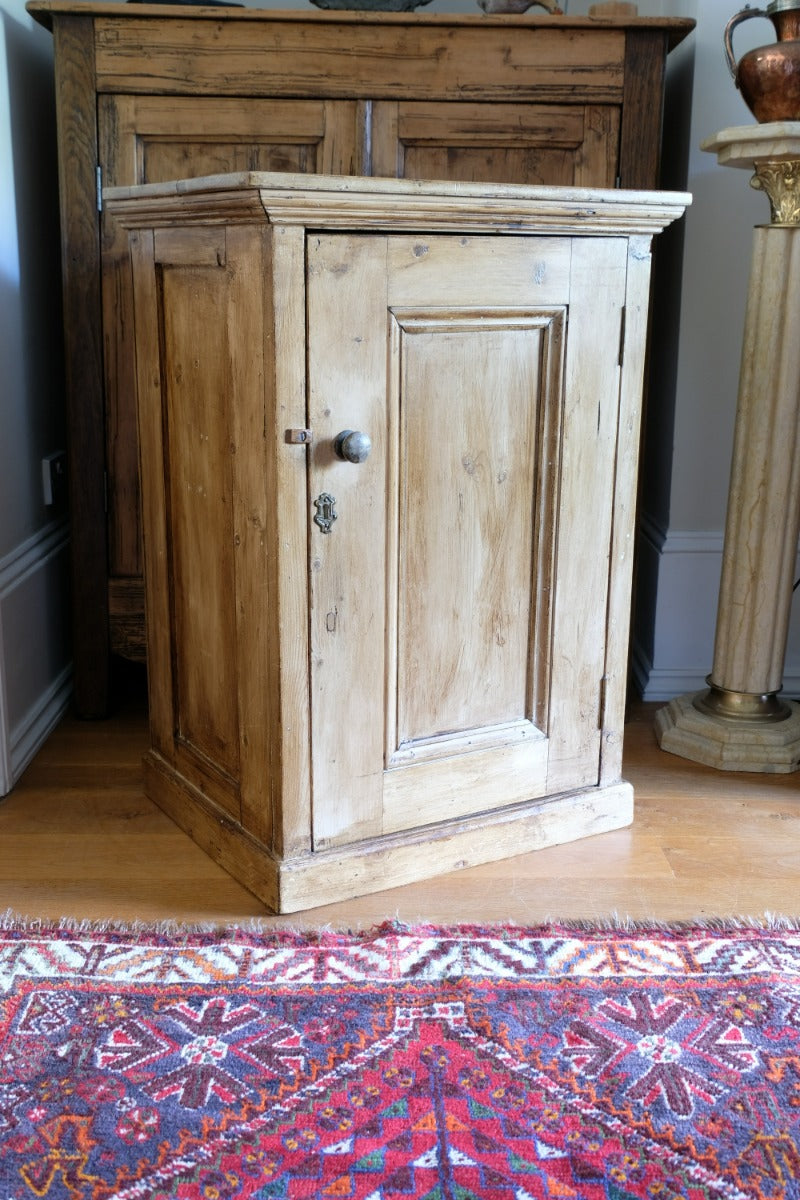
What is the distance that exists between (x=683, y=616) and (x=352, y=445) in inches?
49.4

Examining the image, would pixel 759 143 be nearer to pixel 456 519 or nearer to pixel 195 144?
pixel 456 519

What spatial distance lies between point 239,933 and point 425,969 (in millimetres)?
262

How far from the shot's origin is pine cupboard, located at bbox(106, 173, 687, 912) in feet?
5.19

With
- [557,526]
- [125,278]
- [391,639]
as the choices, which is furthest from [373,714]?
[125,278]

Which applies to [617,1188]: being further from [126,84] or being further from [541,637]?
[126,84]

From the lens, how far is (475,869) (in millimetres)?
1855

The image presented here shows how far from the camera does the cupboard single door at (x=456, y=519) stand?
162cm

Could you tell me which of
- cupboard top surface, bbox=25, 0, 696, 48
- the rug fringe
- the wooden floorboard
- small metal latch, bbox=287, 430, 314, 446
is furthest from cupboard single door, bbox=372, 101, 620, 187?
the rug fringe

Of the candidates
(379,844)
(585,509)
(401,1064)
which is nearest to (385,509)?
(585,509)

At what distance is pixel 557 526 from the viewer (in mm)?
1835

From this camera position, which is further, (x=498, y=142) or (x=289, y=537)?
(x=498, y=142)

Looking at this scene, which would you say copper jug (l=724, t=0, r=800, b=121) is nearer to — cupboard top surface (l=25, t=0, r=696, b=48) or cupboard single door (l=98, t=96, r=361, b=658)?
cupboard top surface (l=25, t=0, r=696, b=48)

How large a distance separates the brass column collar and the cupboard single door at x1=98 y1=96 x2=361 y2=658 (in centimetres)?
72

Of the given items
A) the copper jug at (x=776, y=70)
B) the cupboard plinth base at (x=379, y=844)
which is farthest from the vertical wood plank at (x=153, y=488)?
the copper jug at (x=776, y=70)
